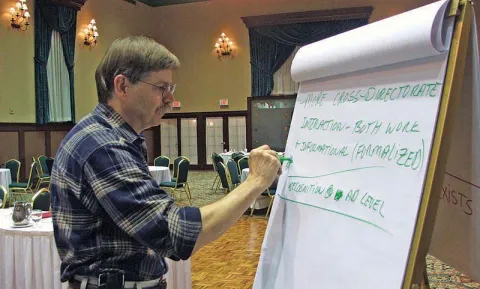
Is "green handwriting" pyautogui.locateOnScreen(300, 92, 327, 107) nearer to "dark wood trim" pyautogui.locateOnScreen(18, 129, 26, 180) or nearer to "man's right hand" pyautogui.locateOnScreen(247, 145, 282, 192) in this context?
"man's right hand" pyautogui.locateOnScreen(247, 145, 282, 192)

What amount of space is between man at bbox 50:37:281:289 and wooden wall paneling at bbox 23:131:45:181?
32.4 feet

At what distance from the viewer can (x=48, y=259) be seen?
115 inches

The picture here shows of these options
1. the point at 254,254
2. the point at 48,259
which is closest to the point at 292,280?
the point at 48,259

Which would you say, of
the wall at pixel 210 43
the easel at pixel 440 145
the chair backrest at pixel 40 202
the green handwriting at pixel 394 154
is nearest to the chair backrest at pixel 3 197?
the chair backrest at pixel 40 202

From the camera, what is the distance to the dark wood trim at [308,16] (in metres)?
12.5

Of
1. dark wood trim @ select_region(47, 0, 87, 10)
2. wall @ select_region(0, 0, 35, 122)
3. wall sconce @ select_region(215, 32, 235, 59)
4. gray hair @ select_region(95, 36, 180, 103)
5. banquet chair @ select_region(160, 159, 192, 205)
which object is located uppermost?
dark wood trim @ select_region(47, 0, 87, 10)

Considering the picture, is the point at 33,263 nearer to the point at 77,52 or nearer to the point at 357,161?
the point at 357,161

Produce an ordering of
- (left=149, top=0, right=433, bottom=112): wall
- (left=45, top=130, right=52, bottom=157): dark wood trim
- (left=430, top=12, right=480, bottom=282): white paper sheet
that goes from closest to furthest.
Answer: (left=430, top=12, right=480, bottom=282): white paper sheet → (left=45, top=130, right=52, bottom=157): dark wood trim → (left=149, top=0, right=433, bottom=112): wall

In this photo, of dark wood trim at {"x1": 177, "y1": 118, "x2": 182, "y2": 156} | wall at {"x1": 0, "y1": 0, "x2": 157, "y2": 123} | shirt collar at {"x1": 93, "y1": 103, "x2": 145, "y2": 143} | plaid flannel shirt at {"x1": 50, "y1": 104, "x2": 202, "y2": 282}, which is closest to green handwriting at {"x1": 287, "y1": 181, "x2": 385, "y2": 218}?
plaid flannel shirt at {"x1": 50, "y1": 104, "x2": 202, "y2": 282}

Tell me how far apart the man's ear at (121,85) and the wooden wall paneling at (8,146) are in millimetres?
9502

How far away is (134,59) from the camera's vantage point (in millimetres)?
1208

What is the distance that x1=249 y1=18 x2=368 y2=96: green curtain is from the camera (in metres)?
12.8

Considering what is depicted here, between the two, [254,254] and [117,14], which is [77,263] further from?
[117,14]

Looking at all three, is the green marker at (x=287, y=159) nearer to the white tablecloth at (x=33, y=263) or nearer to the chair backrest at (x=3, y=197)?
the white tablecloth at (x=33, y=263)
